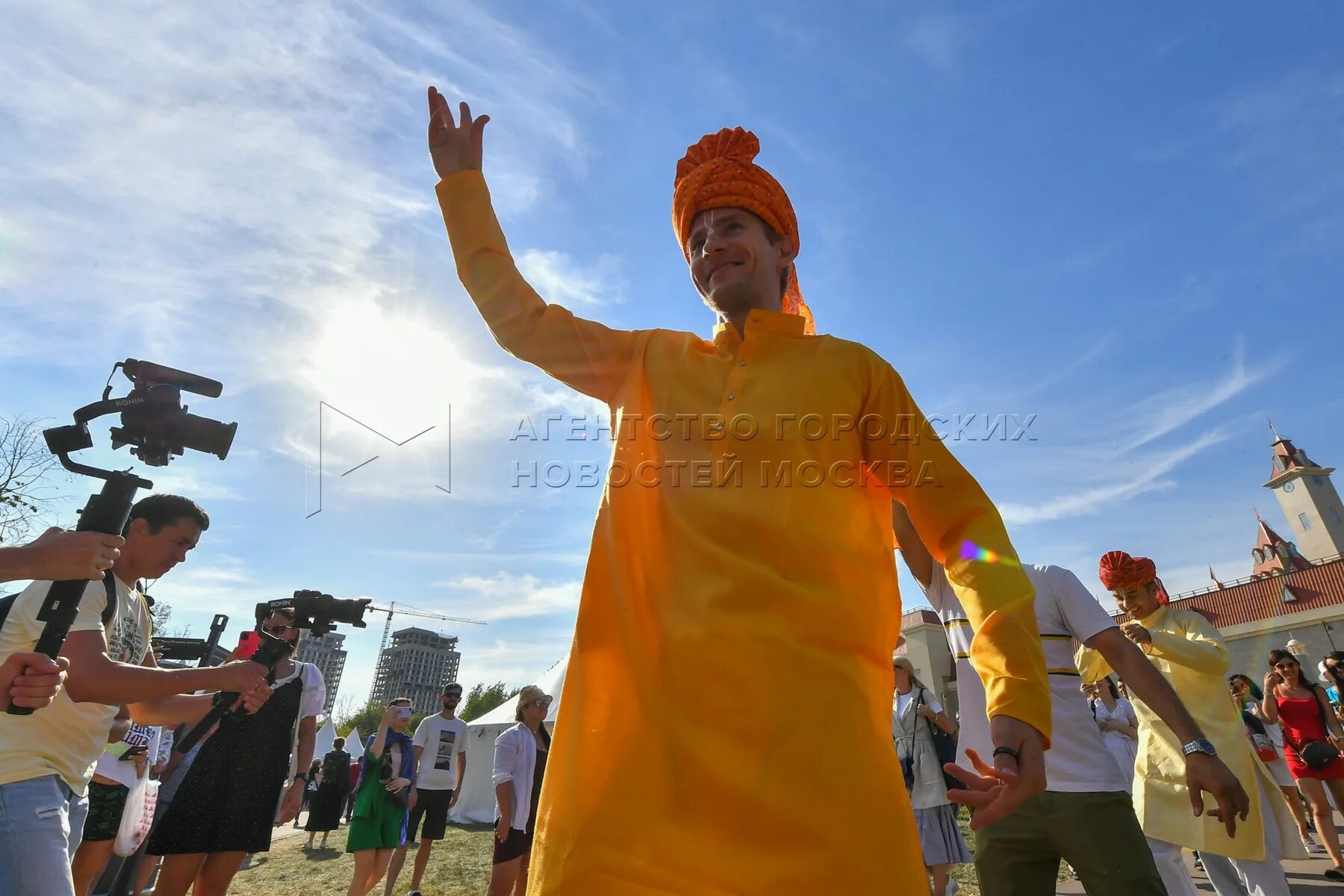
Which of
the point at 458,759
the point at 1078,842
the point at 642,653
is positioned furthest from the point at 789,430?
the point at 458,759

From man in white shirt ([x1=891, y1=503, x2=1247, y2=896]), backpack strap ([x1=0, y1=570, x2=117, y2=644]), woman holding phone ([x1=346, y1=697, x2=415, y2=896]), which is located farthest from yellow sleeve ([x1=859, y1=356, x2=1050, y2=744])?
woman holding phone ([x1=346, y1=697, x2=415, y2=896])

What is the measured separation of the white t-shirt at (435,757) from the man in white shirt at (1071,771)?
6.63 m

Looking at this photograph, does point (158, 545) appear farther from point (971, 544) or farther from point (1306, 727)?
point (1306, 727)

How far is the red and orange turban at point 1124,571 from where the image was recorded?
14.6ft

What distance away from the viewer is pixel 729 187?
178cm

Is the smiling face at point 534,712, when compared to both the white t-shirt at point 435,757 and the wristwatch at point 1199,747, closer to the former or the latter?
the white t-shirt at point 435,757

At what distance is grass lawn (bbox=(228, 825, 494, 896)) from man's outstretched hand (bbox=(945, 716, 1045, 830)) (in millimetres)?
8066

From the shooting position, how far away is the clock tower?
5216cm

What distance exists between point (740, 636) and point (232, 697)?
4164 mm

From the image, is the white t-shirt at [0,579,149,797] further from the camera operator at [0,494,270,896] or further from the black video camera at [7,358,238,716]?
the black video camera at [7,358,238,716]

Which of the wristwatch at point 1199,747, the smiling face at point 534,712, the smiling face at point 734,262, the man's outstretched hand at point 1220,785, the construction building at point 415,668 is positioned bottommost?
the man's outstretched hand at point 1220,785

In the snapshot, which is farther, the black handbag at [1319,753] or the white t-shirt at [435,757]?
the white t-shirt at [435,757]

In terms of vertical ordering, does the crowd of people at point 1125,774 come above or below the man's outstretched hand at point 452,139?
below

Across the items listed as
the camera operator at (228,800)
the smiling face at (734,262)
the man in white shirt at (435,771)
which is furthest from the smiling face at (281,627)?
the man in white shirt at (435,771)
